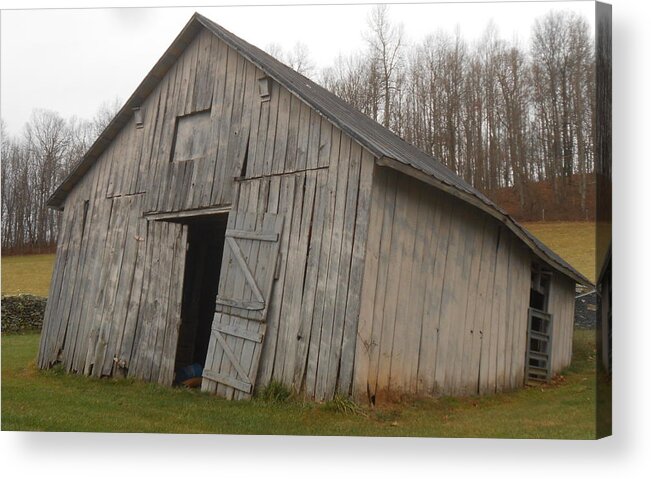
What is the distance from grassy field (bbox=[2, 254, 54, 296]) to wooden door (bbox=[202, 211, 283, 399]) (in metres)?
2.49

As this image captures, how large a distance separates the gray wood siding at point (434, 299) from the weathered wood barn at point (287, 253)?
0.08 feet

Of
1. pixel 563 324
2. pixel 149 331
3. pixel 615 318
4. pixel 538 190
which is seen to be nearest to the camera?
pixel 615 318

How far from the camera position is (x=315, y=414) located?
23.1 ft

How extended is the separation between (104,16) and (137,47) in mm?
712

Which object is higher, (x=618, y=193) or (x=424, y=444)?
(x=618, y=193)

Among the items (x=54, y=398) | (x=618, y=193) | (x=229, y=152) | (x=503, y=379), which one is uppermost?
(x=229, y=152)

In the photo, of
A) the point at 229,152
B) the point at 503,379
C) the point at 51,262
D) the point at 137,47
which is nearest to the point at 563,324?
the point at 503,379

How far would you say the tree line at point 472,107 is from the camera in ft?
21.8

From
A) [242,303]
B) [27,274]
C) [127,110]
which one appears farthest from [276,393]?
[127,110]

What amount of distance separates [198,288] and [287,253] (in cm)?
420

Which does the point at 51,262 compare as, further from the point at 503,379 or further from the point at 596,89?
the point at 596,89

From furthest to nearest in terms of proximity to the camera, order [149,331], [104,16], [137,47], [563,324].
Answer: [149,331]
[563,324]
[137,47]
[104,16]

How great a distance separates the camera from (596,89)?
653cm

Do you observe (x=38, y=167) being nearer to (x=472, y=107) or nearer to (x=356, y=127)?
(x=356, y=127)
